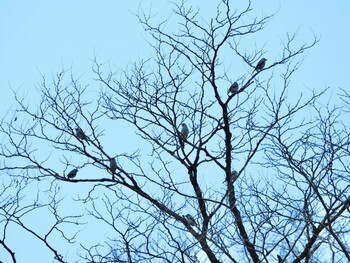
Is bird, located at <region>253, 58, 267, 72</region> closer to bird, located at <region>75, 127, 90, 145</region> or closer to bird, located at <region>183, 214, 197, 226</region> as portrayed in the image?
bird, located at <region>183, 214, 197, 226</region>

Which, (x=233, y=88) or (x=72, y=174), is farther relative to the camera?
(x=72, y=174)

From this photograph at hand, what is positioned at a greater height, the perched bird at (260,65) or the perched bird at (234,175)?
the perched bird at (260,65)

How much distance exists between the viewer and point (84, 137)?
7887 mm

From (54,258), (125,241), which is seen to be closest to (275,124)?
(125,241)

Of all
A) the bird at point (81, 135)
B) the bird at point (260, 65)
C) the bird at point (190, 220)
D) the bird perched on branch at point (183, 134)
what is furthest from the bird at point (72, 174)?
the bird at point (260, 65)

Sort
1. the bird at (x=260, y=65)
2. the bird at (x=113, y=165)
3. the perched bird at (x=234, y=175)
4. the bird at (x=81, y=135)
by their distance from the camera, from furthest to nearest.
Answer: the bird at (x=81, y=135) < the bird at (x=113, y=165) < the bird at (x=260, y=65) < the perched bird at (x=234, y=175)

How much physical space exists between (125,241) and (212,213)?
149 cm

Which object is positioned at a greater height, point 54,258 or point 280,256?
point 54,258

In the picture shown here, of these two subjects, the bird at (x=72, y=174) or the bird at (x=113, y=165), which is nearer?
the bird at (x=113, y=165)

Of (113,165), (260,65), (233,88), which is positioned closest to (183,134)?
(233,88)

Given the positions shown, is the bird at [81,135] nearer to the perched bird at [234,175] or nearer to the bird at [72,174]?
the bird at [72,174]

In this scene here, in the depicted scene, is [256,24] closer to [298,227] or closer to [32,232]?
[298,227]

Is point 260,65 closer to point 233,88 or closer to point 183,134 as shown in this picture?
point 233,88

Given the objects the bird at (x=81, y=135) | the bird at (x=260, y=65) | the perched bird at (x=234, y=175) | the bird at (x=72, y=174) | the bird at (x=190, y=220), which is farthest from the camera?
the bird at (x=81, y=135)
